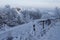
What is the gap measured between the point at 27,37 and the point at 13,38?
0.77 m

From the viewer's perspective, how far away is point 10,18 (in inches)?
439

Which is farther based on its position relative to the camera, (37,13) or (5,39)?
(37,13)

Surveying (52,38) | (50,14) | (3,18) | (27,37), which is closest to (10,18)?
(3,18)

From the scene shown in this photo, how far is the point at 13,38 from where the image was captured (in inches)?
251

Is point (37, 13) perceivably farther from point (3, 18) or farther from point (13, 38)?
point (13, 38)

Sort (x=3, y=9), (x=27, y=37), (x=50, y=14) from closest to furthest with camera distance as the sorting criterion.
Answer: (x=27, y=37) < (x=3, y=9) < (x=50, y=14)

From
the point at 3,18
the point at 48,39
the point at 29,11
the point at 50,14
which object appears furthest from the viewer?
the point at 50,14

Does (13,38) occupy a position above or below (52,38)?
above

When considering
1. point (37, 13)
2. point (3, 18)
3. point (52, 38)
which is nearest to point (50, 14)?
point (37, 13)

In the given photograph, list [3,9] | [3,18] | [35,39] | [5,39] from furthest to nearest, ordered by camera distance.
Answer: [3,9] < [3,18] < [35,39] < [5,39]

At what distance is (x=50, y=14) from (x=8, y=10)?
19.5 feet

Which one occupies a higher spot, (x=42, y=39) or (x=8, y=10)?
(x=8, y=10)

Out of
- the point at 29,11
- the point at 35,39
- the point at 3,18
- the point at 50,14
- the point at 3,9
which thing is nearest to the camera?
the point at 35,39

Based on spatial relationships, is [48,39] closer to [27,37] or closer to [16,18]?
[27,37]
